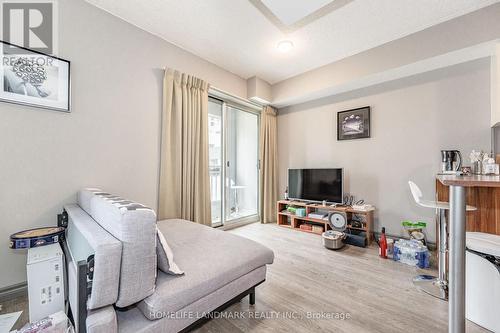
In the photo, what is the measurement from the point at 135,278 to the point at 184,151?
1.92m

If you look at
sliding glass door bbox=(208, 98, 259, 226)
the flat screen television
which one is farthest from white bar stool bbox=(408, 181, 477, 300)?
sliding glass door bbox=(208, 98, 259, 226)

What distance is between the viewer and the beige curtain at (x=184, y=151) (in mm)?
2555

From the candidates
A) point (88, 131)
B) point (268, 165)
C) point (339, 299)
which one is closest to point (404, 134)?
point (268, 165)

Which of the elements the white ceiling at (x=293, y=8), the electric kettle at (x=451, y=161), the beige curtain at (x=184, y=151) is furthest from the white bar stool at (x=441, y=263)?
the beige curtain at (x=184, y=151)

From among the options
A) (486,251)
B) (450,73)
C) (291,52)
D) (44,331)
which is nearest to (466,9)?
(450,73)

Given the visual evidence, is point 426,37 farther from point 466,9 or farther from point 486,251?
point 486,251

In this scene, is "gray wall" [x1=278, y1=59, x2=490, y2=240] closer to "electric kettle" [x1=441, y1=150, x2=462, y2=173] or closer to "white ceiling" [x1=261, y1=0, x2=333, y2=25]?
"electric kettle" [x1=441, y1=150, x2=462, y2=173]

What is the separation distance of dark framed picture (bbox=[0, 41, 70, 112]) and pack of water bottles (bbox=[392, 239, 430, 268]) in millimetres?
3819

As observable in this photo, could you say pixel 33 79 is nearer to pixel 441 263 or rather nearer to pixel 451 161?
pixel 441 263

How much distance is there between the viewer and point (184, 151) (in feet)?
8.90

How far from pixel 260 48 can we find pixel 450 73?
8.12 feet

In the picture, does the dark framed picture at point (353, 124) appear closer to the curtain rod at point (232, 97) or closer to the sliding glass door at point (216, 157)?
the curtain rod at point (232, 97)

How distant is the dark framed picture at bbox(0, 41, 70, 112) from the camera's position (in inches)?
64.4

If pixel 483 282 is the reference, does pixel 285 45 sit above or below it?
above
